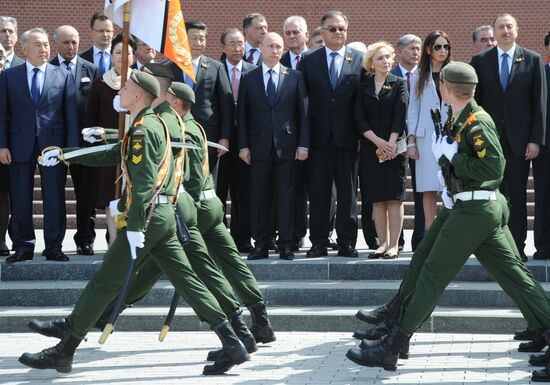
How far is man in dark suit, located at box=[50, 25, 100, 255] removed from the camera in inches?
442

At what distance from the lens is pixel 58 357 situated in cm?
744

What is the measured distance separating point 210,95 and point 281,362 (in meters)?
3.85

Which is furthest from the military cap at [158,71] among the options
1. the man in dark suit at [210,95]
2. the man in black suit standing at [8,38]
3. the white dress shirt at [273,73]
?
the man in black suit standing at [8,38]

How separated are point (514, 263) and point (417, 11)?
49.9 feet

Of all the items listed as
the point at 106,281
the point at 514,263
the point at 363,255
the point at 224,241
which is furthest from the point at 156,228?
the point at 363,255

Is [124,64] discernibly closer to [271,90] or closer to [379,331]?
[271,90]

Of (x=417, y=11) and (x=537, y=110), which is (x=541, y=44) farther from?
(x=537, y=110)

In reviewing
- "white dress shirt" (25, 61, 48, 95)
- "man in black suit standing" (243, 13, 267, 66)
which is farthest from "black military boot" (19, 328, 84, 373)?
"man in black suit standing" (243, 13, 267, 66)

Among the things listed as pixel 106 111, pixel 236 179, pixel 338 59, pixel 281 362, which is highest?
Answer: pixel 338 59

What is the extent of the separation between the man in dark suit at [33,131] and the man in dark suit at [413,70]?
10.6 ft

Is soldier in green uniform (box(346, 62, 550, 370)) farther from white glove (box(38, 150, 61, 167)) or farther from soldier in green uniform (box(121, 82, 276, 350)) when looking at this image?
white glove (box(38, 150, 61, 167))

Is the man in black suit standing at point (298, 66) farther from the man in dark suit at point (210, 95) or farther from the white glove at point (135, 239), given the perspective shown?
the white glove at point (135, 239)

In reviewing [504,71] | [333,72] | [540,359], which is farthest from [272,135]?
[540,359]

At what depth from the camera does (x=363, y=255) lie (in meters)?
11.1
